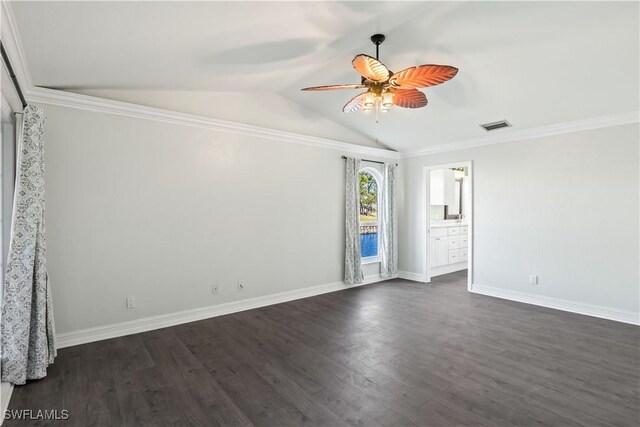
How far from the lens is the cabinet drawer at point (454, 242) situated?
276 inches

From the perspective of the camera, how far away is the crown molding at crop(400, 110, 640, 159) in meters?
3.96

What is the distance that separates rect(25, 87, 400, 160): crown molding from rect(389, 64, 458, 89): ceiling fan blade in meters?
2.42

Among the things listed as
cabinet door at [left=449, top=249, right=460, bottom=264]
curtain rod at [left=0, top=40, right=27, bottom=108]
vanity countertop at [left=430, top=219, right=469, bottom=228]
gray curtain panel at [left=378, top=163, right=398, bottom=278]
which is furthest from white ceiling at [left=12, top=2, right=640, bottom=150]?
cabinet door at [left=449, top=249, right=460, bottom=264]

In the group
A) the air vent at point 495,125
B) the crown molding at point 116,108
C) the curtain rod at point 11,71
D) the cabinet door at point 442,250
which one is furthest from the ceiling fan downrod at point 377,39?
the cabinet door at point 442,250

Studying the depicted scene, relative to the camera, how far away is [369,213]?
6.38 meters

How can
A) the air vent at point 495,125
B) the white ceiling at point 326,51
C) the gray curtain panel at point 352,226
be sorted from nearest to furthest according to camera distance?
the white ceiling at point 326,51, the air vent at point 495,125, the gray curtain panel at point 352,226

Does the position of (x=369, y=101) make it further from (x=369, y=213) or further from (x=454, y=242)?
(x=454, y=242)

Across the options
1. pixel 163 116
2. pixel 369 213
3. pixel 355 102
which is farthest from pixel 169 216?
pixel 369 213

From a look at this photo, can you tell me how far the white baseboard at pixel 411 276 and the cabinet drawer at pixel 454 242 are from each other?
1320 mm

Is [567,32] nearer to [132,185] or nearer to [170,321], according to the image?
[132,185]

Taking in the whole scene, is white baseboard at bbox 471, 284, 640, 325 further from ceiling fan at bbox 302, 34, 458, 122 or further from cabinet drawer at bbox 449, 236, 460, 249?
ceiling fan at bbox 302, 34, 458, 122

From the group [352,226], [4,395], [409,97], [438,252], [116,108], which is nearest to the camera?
[4,395]

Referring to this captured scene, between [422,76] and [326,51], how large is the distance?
3.94ft

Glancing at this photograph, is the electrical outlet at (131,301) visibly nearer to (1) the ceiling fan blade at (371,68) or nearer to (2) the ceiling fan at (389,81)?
(2) the ceiling fan at (389,81)
